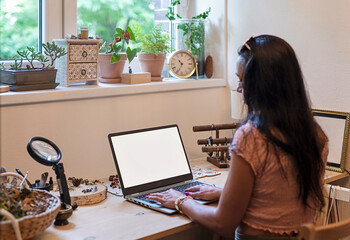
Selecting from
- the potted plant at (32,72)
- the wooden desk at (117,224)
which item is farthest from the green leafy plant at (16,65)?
the wooden desk at (117,224)

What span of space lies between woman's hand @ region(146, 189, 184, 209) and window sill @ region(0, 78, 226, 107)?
0.56 metres

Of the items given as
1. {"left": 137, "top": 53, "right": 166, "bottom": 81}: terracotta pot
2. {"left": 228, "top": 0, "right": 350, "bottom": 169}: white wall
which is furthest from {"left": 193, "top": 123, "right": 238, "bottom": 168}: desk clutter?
{"left": 228, "top": 0, "right": 350, "bottom": 169}: white wall

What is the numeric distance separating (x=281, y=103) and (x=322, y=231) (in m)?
0.38

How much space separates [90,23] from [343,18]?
1.16 m

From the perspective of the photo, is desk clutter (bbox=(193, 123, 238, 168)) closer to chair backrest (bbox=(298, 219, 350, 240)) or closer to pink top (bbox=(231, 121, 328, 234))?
pink top (bbox=(231, 121, 328, 234))

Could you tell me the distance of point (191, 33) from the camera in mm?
2744

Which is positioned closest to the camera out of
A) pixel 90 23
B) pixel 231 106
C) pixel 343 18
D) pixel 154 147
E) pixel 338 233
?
pixel 338 233

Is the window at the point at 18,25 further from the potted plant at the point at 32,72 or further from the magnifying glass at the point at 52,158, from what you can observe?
the magnifying glass at the point at 52,158

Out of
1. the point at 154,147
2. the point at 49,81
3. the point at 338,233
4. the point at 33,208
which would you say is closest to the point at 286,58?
the point at 338,233

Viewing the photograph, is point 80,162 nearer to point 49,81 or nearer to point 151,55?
point 49,81

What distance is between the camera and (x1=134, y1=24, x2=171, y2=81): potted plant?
2.52 meters

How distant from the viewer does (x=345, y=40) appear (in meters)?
2.27

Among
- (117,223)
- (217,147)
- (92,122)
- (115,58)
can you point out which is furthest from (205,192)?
(115,58)

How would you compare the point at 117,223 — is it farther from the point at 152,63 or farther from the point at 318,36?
the point at 318,36
